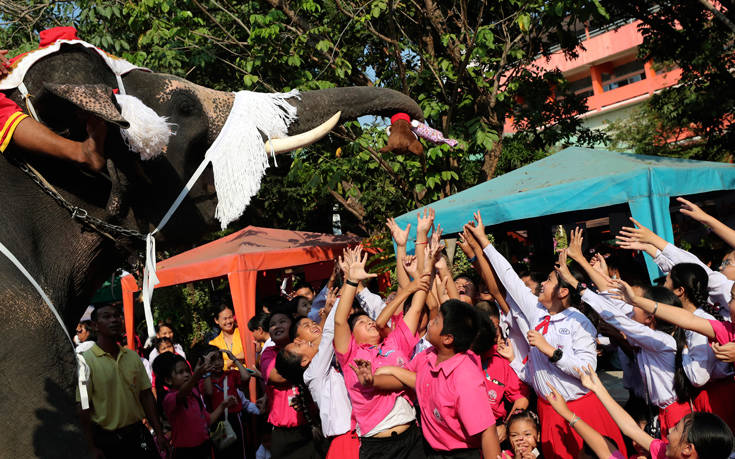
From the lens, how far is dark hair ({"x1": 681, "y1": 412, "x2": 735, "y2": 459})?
2.69m

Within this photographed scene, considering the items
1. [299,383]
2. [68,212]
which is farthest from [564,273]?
[68,212]

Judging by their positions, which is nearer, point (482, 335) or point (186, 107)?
point (186, 107)

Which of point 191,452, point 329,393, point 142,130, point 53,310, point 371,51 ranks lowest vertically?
point 191,452

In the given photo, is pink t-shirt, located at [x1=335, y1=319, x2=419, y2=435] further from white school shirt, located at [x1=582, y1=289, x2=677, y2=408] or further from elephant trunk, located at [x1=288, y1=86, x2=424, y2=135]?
elephant trunk, located at [x1=288, y1=86, x2=424, y2=135]

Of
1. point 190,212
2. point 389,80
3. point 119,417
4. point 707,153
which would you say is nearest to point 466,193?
point 389,80

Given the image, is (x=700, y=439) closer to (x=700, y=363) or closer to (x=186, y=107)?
(x=700, y=363)

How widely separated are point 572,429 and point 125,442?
322 cm

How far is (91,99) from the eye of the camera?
7.24 feet

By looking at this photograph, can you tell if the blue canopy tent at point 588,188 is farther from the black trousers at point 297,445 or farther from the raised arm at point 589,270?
the black trousers at point 297,445

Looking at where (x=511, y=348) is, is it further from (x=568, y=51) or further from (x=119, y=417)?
(x=568, y=51)

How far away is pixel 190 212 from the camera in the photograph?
8.98 feet

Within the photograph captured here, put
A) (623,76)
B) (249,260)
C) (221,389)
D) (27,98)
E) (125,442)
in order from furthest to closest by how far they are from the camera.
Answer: (623,76)
(249,260)
(221,389)
(125,442)
(27,98)

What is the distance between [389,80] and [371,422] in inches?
218

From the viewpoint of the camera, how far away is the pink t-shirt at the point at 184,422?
552 centimetres
